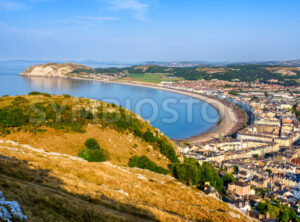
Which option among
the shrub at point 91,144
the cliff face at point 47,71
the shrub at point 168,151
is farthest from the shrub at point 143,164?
the cliff face at point 47,71

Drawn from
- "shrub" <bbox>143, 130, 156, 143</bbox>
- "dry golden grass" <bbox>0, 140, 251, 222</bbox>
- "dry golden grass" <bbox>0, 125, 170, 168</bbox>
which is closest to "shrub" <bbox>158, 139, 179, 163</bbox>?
"dry golden grass" <bbox>0, 125, 170, 168</bbox>

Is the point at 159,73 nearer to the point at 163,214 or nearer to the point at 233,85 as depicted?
the point at 233,85

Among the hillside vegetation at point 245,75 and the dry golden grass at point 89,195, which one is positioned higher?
the hillside vegetation at point 245,75

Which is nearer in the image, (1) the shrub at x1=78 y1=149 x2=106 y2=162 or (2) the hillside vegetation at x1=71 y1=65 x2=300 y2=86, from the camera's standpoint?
(1) the shrub at x1=78 y1=149 x2=106 y2=162

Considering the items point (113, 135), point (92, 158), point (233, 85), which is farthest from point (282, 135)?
point (233, 85)

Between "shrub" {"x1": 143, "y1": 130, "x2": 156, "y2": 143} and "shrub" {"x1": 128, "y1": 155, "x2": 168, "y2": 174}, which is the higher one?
"shrub" {"x1": 143, "y1": 130, "x2": 156, "y2": 143}

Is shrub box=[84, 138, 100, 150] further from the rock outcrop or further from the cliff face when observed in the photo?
the cliff face

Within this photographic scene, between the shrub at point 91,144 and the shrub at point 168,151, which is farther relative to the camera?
the shrub at point 168,151

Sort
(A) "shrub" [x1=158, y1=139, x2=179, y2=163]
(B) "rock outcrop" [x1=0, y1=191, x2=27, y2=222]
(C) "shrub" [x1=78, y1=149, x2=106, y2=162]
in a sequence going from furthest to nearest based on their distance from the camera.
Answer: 1. (A) "shrub" [x1=158, y1=139, x2=179, y2=163]
2. (C) "shrub" [x1=78, y1=149, x2=106, y2=162]
3. (B) "rock outcrop" [x1=0, y1=191, x2=27, y2=222]

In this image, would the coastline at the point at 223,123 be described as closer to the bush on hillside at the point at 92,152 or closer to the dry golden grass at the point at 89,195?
the bush on hillside at the point at 92,152
